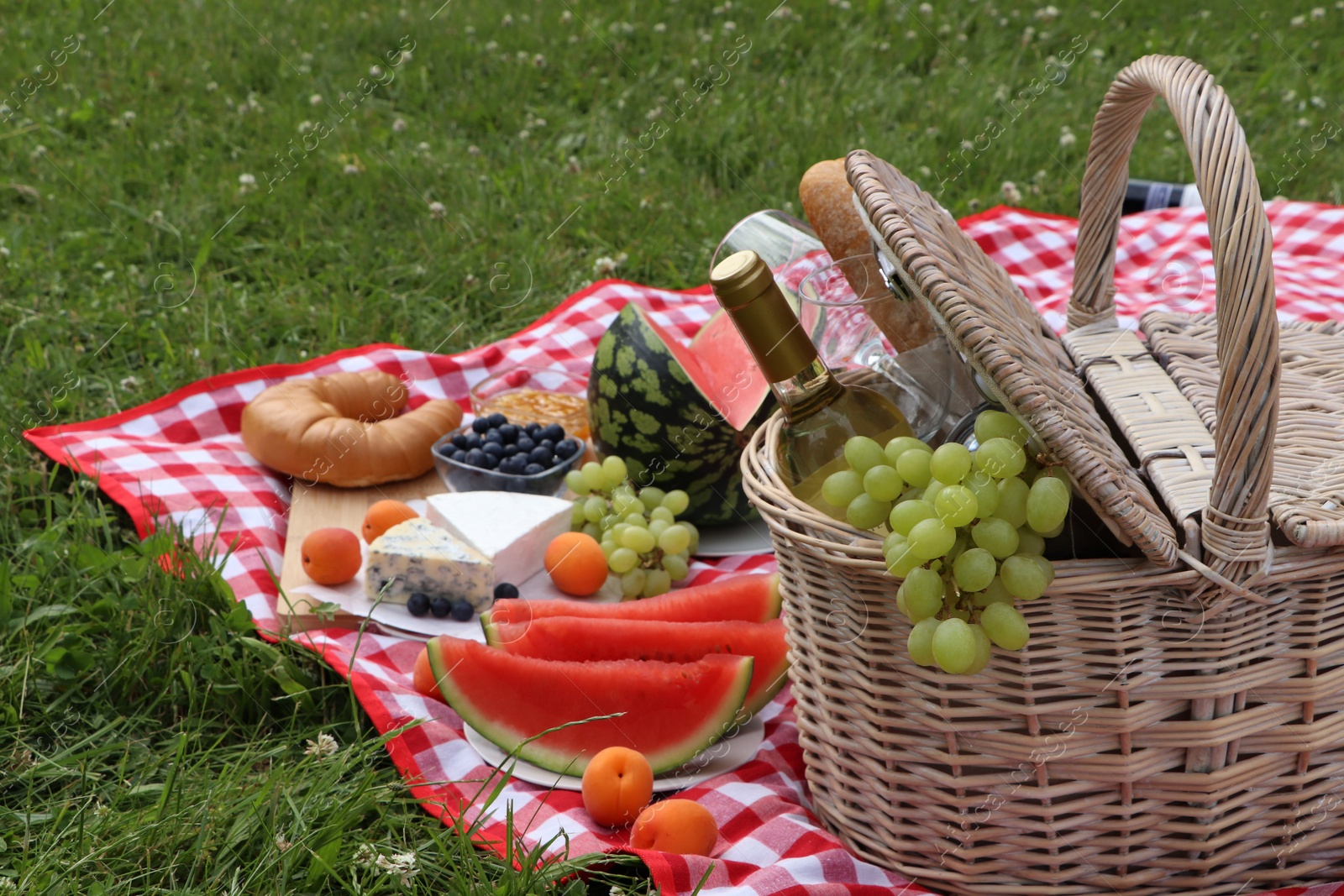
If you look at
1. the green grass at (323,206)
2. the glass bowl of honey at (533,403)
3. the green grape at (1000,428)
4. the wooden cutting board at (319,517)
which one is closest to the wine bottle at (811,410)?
the green grape at (1000,428)

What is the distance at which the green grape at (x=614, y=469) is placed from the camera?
216cm

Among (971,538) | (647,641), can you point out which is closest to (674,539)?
(647,641)

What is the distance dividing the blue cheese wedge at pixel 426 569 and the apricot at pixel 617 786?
52cm

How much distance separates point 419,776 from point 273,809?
204 millimetres

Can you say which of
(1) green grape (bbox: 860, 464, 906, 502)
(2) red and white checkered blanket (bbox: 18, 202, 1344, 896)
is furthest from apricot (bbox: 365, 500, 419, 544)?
(1) green grape (bbox: 860, 464, 906, 502)

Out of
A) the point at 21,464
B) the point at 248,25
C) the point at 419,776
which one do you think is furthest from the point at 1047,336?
the point at 248,25

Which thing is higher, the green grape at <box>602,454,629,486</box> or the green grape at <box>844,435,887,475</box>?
the green grape at <box>844,435,887,475</box>

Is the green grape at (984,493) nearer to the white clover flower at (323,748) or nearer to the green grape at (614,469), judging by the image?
the white clover flower at (323,748)

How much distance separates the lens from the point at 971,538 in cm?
118

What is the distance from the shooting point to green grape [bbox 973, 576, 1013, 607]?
1170mm

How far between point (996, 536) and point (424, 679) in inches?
39.7

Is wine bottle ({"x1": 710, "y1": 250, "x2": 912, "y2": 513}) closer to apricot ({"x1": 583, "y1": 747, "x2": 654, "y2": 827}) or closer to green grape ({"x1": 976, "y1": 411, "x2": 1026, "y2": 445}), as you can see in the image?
green grape ({"x1": 976, "y1": 411, "x2": 1026, "y2": 445})

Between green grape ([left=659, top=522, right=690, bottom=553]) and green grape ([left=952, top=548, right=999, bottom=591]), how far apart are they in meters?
0.92

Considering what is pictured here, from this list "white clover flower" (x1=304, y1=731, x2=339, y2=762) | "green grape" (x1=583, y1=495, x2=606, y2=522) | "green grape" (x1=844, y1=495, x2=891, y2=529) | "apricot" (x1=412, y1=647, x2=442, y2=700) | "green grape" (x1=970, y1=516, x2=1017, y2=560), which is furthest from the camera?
"green grape" (x1=583, y1=495, x2=606, y2=522)
